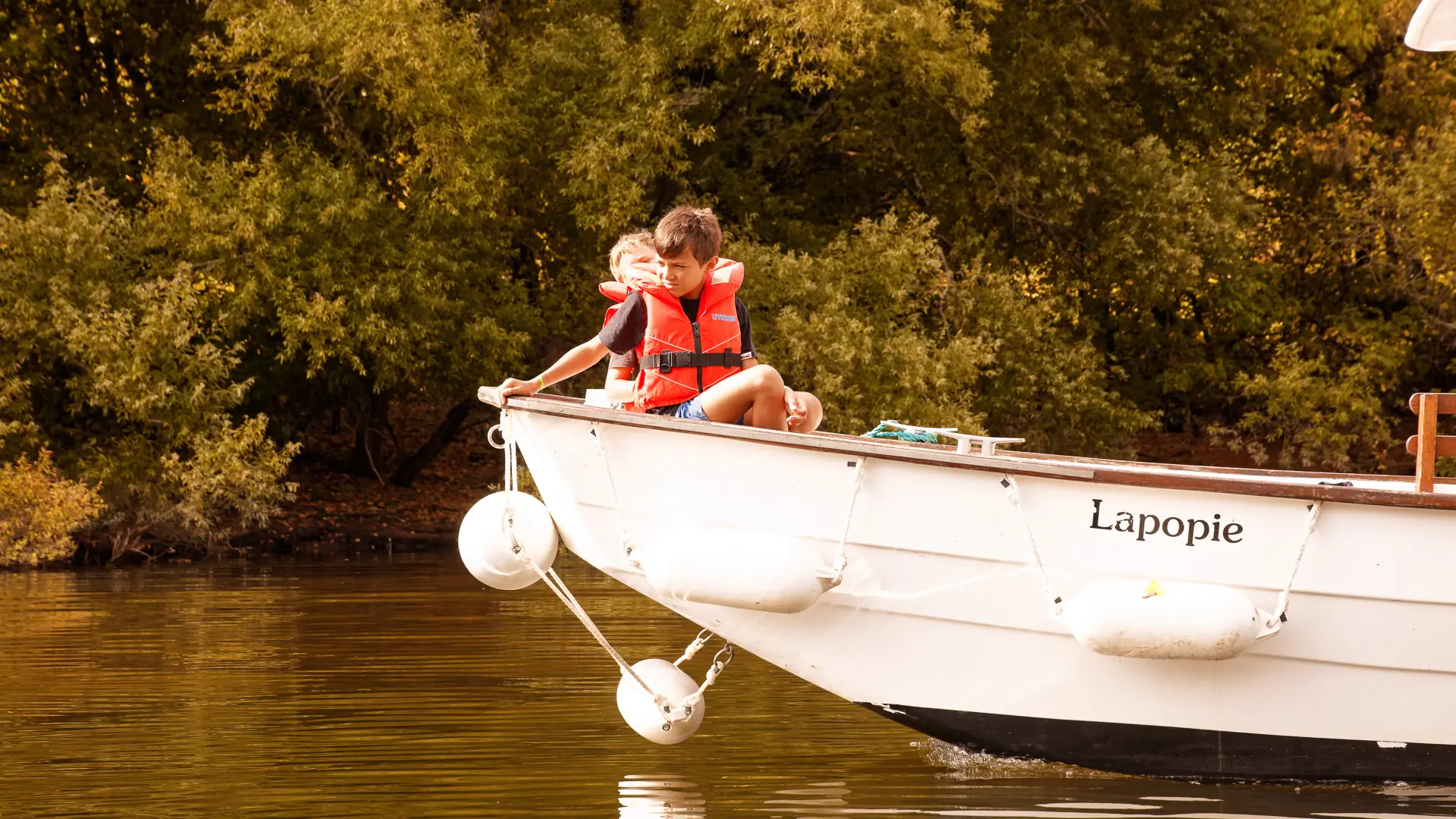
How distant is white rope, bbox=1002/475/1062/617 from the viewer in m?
5.54

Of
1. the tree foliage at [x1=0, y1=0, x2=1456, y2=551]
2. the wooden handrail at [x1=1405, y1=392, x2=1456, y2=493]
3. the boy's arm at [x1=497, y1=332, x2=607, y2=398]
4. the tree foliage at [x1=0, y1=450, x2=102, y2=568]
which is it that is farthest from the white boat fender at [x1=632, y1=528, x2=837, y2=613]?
the tree foliage at [x1=0, y1=0, x2=1456, y2=551]

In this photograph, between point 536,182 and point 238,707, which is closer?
point 238,707

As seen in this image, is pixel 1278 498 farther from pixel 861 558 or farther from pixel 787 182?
pixel 787 182

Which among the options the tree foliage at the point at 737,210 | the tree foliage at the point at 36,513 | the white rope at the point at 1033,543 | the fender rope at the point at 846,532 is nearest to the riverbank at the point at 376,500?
the tree foliage at the point at 737,210

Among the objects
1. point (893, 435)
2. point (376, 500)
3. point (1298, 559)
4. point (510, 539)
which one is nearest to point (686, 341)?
point (510, 539)

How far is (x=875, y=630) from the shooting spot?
585 centimetres

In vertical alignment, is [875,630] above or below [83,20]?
below

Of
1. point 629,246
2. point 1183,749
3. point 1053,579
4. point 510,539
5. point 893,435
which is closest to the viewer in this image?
point 1053,579

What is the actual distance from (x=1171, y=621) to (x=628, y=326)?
6.84 feet

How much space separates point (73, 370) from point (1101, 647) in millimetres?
14628

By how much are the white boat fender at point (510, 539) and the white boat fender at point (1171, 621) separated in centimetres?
181

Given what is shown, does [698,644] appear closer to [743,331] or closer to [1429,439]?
[743,331]

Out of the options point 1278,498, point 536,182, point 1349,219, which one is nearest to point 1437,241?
point 1349,219

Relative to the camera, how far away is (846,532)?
5652 millimetres
